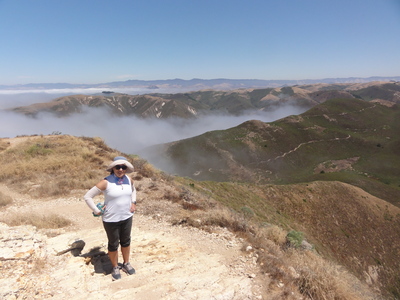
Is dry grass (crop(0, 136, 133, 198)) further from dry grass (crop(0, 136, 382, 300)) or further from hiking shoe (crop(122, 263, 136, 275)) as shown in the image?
hiking shoe (crop(122, 263, 136, 275))

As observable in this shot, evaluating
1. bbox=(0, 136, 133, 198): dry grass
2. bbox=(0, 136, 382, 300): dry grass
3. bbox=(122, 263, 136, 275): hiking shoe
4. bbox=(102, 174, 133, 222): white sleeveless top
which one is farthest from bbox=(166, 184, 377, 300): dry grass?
bbox=(0, 136, 133, 198): dry grass

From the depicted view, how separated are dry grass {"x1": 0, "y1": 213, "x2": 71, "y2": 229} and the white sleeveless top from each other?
14.8 ft

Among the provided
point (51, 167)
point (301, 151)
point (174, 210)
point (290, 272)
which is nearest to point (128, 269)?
point (290, 272)

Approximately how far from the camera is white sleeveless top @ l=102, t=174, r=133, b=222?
16.6 ft

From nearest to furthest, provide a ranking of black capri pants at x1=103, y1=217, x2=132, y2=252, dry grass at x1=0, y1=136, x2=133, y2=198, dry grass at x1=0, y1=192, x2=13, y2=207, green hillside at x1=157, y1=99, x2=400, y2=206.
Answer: black capri pants at x1=103, y1=217, x2=132, y2=252, dry grass at x1=0, y1=192, x2=13, y2=207, dry grass at x1=0, y1=136, x2=133, y2=198, green hillside at x1=157, y1=99, x2=400, y2=206

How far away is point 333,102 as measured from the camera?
11462cm

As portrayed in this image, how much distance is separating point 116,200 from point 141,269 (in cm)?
196

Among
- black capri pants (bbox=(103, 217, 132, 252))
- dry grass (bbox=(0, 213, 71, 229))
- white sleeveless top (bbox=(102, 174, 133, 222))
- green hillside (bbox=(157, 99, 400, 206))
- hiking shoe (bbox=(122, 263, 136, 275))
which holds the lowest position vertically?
green hillside (bbox=(157, 99, 400, 206))

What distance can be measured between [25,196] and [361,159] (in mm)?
85417

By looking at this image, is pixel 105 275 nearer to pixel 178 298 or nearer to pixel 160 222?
pixel 178 298

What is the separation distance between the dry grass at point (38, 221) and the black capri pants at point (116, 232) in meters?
4.28

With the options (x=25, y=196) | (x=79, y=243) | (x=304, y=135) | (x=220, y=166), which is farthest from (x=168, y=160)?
(x=79, y=243)

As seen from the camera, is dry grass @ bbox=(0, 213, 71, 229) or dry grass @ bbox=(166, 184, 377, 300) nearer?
dry grass @ bbox=(166, 184, 377, 300)

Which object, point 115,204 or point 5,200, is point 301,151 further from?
point 115,204
